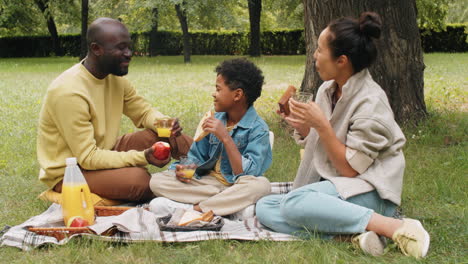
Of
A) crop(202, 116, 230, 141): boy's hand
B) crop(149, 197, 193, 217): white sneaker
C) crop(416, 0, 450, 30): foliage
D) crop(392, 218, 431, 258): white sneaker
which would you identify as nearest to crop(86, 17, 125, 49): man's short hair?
crop(202, 116, 230, 141): boy's hand

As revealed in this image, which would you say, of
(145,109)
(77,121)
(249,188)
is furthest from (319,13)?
(77,121)

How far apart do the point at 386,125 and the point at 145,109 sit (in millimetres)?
2205

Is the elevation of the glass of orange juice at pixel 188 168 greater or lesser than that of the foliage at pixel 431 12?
lesser

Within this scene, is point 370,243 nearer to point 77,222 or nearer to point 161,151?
point 161,151

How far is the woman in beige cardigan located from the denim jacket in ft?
2.01

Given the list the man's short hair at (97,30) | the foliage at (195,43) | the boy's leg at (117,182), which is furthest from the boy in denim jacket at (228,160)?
the foliage at (195,43)

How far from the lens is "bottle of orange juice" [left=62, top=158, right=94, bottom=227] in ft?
11.7

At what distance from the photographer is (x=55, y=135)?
3936 mm

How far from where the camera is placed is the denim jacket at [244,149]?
398 cm

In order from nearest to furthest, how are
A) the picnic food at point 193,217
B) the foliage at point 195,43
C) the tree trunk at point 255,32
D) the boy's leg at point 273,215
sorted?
the boy's leg at point 273,215 < the picnic food at point 193,217 < the tree trunk at point 255,32 < the foliage at point 195,43

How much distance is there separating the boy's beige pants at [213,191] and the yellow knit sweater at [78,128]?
25 centimetres

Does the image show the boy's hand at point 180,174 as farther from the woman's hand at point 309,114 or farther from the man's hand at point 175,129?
the woman's hand at point 309,114

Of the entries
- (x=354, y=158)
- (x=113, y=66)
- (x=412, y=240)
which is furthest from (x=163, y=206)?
(x=412, y=240)

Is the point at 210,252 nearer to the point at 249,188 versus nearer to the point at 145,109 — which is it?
the point at 249,188
